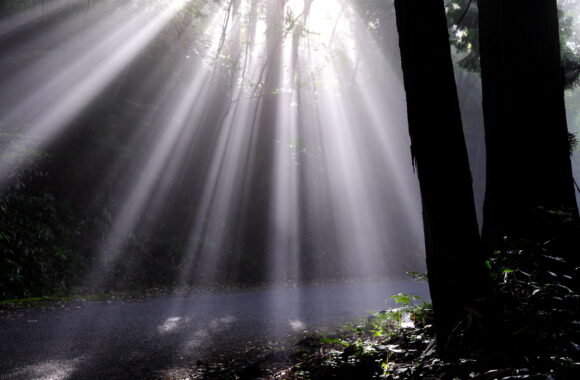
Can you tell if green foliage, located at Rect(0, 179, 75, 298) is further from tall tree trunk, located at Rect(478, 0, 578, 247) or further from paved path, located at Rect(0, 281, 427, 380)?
tall tree trunk, located at Rect(478, 0, 578, 247)

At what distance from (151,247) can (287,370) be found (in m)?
8.36

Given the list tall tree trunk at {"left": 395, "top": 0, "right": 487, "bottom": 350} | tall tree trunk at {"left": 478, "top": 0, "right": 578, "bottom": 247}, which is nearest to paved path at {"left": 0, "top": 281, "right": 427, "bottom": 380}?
tall tree trunk at {"left": 395, "top": 0, "right": 487, "bottom": 350}

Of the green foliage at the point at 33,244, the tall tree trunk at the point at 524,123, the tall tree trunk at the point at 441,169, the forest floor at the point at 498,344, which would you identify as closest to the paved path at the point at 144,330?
the forest floor at the point at 498,344

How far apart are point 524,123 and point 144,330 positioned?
5.36 metres

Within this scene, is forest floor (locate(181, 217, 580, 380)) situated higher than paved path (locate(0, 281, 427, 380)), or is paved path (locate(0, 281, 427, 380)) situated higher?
forest floor (locate(181, 217, 580, 380))

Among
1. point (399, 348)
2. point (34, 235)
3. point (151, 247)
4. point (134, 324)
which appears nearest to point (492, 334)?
point (399, 348)

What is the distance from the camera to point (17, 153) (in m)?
10.0

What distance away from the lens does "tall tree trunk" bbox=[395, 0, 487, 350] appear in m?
3.12

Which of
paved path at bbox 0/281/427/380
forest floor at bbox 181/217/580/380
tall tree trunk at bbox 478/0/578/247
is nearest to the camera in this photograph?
forest floor at bbox 181/217/580/380

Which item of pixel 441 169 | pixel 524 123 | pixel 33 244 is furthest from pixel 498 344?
pixel 33 244

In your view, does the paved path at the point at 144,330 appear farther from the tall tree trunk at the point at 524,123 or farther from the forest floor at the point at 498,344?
the tall tree trunk at the point at 524,123

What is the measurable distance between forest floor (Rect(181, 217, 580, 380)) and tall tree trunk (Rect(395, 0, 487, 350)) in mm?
236

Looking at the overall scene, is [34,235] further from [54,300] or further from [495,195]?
[495,195]

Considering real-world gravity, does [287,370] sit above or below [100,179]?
below
